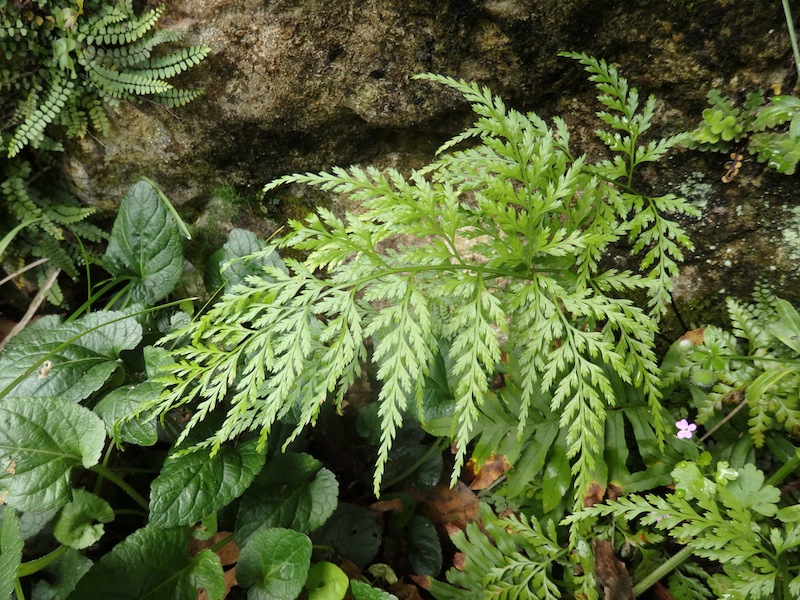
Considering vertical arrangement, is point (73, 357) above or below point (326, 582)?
above

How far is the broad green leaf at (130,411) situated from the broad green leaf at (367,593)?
3.08 feet

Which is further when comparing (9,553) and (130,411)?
(130,411)

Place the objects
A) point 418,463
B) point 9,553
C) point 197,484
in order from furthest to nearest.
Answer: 1. point 418,463
2. point 197,484
3. point 9,553

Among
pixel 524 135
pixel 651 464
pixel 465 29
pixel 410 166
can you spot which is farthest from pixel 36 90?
pixel 651 464

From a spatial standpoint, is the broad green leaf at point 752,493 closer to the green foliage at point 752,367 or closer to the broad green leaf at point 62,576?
the green foliage at point 752,367

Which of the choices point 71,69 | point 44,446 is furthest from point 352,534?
point 71,69

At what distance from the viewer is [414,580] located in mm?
2381

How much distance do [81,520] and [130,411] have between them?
502 millimetres

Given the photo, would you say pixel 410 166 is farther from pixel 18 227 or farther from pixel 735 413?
pixel 18 227

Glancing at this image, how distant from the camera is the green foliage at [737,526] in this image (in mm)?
1623

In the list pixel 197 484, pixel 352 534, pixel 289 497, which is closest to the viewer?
pixel 197 484

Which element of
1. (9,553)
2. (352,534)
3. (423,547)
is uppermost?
(9,553)

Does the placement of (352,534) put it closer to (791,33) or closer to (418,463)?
(418,463)

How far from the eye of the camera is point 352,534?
8.09 feet
